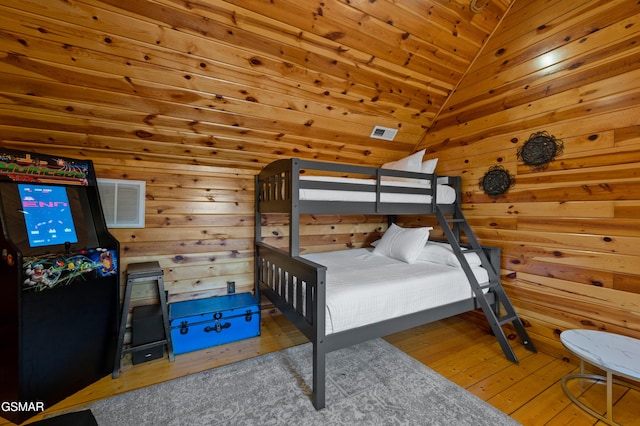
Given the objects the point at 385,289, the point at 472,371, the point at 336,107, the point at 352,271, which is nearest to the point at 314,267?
the point at 385,289

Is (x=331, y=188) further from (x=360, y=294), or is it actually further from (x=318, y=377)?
(x=318, y=377)

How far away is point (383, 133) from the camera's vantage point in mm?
2863

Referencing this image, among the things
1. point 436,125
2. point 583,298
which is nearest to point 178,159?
point 436,125

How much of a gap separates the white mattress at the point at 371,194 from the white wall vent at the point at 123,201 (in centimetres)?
154

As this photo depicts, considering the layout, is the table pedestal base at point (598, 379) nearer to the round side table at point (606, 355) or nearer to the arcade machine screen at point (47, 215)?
the round side table at point (606, 355)

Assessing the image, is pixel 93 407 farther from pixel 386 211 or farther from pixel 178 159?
pixel 386 211

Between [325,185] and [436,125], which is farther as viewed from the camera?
[436,125]

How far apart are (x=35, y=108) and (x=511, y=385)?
3.67 metres

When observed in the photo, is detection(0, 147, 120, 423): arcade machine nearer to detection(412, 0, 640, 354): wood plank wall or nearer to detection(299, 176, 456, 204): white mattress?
detection(299, 176, 456, 204): white mattress

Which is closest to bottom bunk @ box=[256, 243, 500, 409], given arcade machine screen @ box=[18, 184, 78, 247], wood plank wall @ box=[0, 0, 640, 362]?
wood plank wall @ box=[0, 0, 640, 362]

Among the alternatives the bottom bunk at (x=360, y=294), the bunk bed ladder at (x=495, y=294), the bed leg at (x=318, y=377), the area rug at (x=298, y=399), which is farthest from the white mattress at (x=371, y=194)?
the area rug at (x=298, y=399)

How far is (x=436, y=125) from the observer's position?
9.84ft

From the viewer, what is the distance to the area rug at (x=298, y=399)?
1476 mm

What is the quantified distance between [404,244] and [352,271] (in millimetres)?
701
